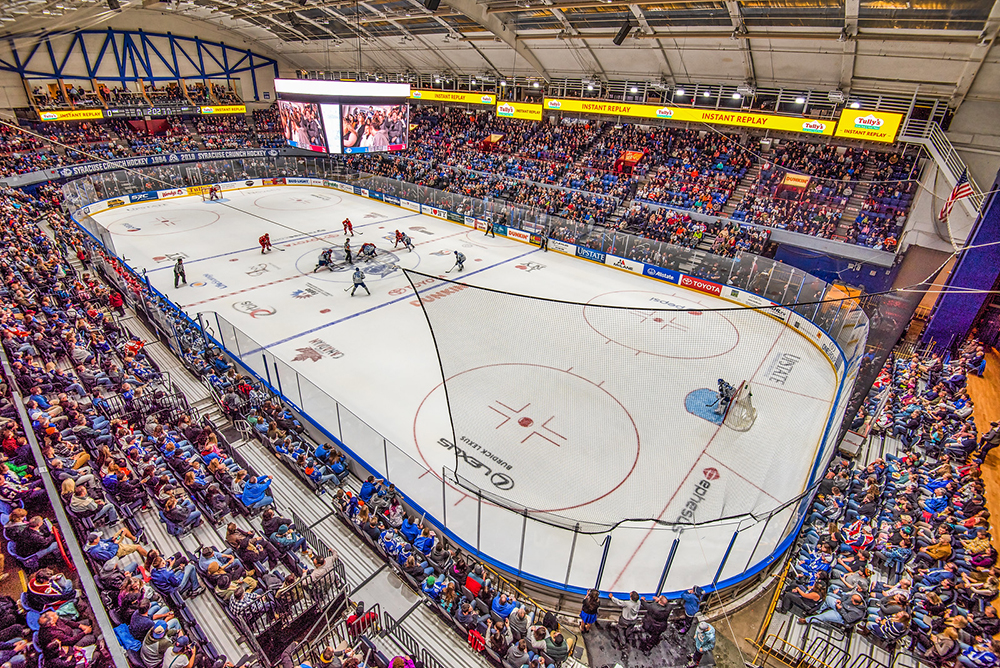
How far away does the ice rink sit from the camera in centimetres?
769

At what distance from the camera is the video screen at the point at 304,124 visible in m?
20.8

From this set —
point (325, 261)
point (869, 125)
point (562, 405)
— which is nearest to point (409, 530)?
point (562, 405)

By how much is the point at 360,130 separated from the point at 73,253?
42.3 feet

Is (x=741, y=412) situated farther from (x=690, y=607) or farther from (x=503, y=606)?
(x=503, y=606)

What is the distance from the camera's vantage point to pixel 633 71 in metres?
28.6

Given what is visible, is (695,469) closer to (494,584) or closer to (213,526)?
(494,584)

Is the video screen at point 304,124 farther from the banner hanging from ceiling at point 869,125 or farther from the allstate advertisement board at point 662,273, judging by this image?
the banner hanging from ceiling at point 869,125

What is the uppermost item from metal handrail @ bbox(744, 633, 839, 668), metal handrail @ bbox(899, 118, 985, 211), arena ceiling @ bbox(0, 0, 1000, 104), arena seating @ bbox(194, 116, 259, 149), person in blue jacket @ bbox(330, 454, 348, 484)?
arena ceiling @ bbox(0, 0, 1000, 104)

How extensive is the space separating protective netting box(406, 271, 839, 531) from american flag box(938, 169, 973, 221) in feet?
23.2

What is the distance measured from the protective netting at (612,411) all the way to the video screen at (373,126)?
13.8 meters

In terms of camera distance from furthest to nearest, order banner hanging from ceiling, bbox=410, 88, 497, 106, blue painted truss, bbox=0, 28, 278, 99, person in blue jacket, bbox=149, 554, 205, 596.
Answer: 1. blue painted truss, bbox=0, 28, 278, 99
2. banner hanging from ceiling, bbox=410, 88, 497, 106
3. person in blue jacket, bbox=149, 554, 205, 596

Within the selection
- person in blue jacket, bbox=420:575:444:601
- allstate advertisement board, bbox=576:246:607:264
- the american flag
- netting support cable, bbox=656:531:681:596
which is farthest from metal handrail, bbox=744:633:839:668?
allstate advertisement board, bbox=576:246:607:264

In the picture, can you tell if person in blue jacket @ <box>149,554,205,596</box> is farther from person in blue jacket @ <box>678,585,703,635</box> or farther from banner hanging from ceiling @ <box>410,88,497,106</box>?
banner hanging from ceiling @ <box>410,88,497,106</box>

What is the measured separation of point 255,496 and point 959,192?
20.9 meters
